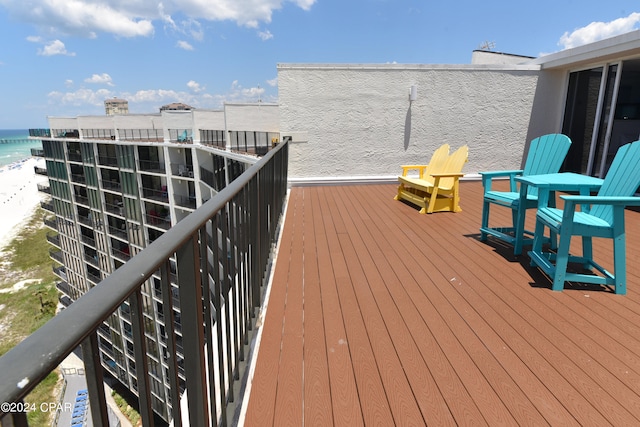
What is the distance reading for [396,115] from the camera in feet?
22.3

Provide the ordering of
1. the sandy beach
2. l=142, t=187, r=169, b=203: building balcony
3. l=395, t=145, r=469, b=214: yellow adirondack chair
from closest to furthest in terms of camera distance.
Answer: l=395, t=145, r=469, b=214: yellow adirondack chair, l=142, t=187, r=169, b=203: building balcony, the sandy beach

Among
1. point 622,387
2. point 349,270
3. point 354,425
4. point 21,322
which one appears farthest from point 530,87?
point 21,322

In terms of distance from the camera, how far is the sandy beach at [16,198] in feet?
137

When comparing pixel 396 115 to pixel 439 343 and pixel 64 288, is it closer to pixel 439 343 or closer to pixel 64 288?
pixel 439 343

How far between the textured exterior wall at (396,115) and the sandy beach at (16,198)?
43482 millimetres

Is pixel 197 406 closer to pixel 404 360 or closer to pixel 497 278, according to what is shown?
pixel 404 360

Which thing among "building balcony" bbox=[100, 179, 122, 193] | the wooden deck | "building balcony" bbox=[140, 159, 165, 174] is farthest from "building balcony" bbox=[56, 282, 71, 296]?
the wooden deck

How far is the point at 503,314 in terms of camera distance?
2.26m

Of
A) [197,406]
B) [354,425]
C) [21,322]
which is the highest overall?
[197,406]

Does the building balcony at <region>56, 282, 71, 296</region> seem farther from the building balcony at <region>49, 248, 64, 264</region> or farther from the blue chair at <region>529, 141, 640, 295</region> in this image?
the blue chair at <region>529, 141, 640, 295</region>

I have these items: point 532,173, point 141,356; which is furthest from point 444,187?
point 141,356

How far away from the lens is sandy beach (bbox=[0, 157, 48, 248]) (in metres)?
41.7

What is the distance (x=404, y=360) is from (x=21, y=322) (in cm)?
2918

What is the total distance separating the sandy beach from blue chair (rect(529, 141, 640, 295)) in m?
47.6
